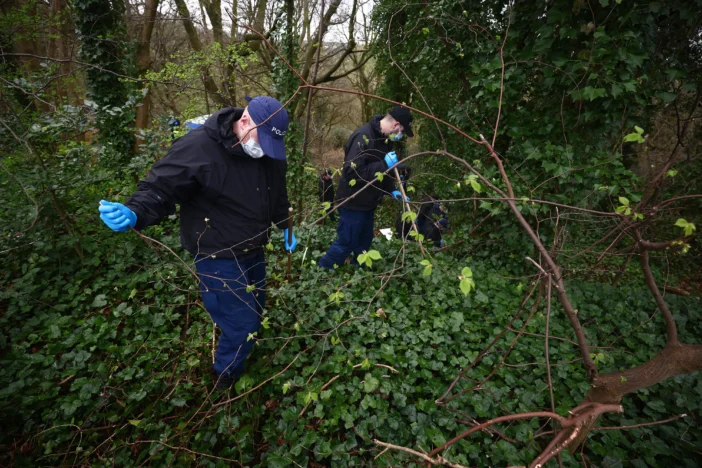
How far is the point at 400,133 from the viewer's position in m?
3.53

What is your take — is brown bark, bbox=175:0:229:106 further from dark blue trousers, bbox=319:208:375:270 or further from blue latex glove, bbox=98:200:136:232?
blue latex glove, bbox=98:200:136:232

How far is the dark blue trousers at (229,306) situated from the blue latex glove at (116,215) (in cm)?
58

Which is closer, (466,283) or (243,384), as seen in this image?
(466,283)

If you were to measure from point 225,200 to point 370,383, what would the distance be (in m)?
1.81

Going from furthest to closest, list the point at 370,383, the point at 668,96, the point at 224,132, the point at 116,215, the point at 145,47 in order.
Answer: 1. the point at 145,47
2. the point at 668,96
3. the point at 370,383
4. the point at 224,132
5. the point at 116,215

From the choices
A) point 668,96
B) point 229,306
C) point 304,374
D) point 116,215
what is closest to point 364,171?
point 229,306

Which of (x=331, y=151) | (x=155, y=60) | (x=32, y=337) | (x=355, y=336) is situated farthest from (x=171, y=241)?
(x=331, y=151)

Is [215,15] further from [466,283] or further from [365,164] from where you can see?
[466,283]

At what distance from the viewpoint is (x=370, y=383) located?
7.55 feet

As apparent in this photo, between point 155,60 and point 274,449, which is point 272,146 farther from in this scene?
point 155,60

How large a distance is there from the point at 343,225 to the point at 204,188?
5.94 ft

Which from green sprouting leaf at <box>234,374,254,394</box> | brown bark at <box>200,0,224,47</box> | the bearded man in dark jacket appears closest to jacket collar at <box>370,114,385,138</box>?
the bearded man in dark jacket

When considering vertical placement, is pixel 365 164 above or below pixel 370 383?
above

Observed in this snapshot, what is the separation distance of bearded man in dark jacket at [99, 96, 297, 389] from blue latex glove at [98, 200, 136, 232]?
0.04 meters
